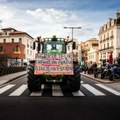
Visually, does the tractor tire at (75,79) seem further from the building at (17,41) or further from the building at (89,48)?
the building at (89,48)

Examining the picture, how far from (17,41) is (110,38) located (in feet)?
102

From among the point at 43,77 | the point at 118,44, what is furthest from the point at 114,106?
the point at 118,44

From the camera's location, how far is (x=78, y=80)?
44.9 feet

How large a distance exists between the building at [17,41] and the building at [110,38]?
22371 millimetres


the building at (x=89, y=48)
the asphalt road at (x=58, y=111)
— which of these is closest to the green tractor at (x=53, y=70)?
the asphalt road at (x=58, y=111)

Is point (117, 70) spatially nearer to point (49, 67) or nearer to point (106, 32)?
point (49, 67)

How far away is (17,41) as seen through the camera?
91.3 m

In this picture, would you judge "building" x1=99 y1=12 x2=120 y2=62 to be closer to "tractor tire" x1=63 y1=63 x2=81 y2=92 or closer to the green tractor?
"tractor tire" x1=63 y1=63 x2=81 y2=92

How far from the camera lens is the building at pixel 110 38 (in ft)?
227

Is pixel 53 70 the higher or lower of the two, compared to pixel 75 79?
higher

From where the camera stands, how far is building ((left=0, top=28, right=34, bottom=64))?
75.3 metres

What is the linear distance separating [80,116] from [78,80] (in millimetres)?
5776

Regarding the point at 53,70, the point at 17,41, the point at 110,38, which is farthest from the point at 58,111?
the point at 17,41

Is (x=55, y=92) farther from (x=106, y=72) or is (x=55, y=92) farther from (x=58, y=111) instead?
(x=106, y=72)
